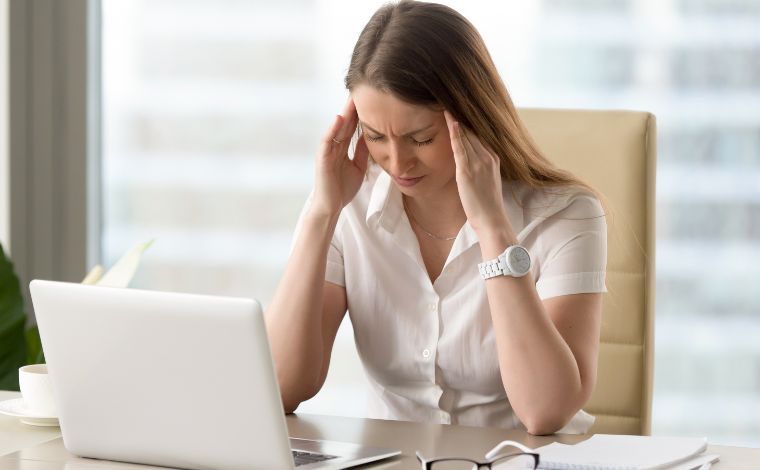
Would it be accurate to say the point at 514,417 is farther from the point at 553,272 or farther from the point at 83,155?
the point at 83,155

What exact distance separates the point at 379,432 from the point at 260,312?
391 millimetres

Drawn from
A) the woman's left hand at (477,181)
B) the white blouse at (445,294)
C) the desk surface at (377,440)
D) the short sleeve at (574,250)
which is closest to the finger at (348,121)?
the white blouse at (445,294)

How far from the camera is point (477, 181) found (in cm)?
152

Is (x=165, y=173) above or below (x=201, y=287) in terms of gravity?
above

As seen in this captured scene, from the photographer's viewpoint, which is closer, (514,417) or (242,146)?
(514,417)

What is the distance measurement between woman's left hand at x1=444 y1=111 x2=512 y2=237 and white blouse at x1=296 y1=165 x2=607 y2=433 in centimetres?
12

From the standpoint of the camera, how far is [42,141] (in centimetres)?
291

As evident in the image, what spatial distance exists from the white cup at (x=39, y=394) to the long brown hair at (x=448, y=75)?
0.62 metres

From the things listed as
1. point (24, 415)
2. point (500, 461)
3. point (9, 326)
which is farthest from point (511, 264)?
point (9, 326)

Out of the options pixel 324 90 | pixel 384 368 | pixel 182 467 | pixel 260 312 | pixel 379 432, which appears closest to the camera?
pixel 260 312

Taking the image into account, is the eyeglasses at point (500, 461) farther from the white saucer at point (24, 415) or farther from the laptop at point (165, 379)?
the white saucer at point (24, 415)

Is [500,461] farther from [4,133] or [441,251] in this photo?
[4,133]

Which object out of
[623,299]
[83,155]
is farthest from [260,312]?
[83,155]

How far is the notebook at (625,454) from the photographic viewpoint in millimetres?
1118
